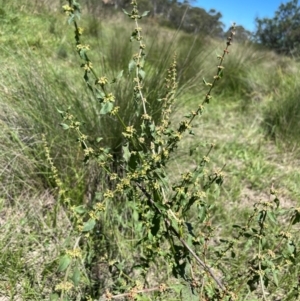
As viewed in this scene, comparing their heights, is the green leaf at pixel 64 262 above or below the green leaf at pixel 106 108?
below

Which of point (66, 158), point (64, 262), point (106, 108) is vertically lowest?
point (66, 158)

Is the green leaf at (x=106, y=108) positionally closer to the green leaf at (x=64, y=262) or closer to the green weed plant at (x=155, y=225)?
the green weed plant at (x=155, y=225)

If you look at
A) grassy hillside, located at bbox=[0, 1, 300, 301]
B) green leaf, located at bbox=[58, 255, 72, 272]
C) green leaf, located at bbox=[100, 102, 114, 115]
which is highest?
green leaf, located at bbox=[100, 102, 114, 115]

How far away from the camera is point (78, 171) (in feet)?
5.71

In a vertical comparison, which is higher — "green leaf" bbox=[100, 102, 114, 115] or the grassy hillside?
"green leaf" bbox=[100, 102, 114, 115]

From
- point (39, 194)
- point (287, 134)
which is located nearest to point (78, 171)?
point (39, 194)

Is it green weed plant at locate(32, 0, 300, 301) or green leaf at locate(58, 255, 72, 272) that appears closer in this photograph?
green leaf at locate(58, 255, 72, 272)

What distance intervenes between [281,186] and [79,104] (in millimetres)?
1334

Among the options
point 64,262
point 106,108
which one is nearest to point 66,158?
point 106,108

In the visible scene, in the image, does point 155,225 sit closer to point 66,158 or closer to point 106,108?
point 106,108

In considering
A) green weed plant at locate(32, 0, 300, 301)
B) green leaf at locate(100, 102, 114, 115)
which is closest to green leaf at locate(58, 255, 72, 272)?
green weed plant at locate(32, 0, 300, 301)

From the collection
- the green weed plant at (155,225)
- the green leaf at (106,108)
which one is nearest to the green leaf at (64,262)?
the green weed plant at (155,225)

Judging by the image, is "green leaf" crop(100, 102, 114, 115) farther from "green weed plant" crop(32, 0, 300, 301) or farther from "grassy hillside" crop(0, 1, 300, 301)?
"grassy hillside" crop(0, 1, 300, 301)

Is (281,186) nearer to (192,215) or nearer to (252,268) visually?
(192,215)
